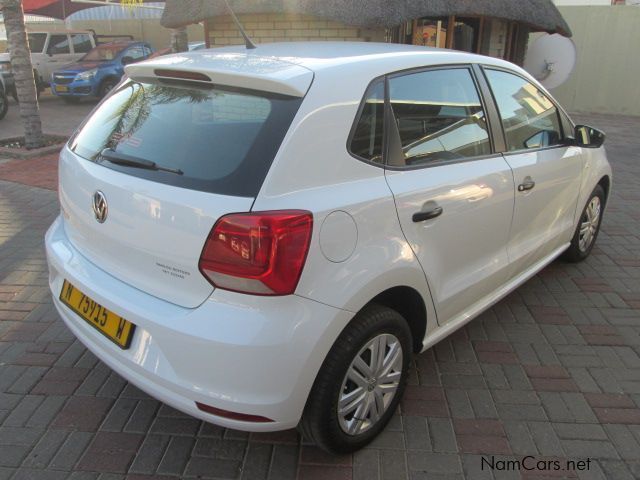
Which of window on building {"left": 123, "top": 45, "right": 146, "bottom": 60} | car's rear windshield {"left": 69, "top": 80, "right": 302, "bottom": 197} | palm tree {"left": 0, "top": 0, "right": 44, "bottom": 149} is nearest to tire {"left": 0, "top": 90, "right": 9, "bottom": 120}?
palm tree {"left": 0, "top": 0, "right": 44, "bottom": 149}

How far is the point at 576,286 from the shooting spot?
4.10 meters

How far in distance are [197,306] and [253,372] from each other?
0.31 meters

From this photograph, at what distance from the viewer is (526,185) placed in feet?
10.3

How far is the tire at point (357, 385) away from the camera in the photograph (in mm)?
2139

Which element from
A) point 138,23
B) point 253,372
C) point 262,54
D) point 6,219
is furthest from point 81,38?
point 253,372

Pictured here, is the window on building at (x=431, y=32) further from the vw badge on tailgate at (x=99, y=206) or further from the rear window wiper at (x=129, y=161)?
the vw badge on tailgate at (x=99, y=206)

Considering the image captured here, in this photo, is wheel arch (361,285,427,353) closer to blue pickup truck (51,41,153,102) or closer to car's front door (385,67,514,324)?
car's front door (385,67,514,324)

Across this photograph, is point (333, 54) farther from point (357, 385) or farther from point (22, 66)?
point (22, 66)

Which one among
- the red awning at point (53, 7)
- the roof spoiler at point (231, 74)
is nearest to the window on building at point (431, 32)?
the roof spoiler at point (231, 74)

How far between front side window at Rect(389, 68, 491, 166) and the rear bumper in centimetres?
92

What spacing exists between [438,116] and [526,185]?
0.79 metres

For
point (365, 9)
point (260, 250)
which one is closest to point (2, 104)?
point (365, 9)

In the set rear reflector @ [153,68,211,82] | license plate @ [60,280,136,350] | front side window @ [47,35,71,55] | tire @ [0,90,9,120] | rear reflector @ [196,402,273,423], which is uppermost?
rear reflector @ [153,68,211,82]

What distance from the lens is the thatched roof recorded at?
19.5 feet
